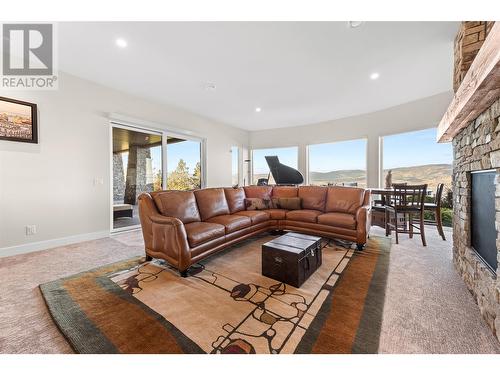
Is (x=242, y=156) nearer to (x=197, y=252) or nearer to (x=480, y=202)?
(x=197, y=252)

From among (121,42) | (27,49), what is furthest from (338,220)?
(27,49)

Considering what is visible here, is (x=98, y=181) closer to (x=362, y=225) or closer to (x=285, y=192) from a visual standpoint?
(x=285, y=192)

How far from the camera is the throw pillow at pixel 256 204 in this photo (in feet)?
12.9

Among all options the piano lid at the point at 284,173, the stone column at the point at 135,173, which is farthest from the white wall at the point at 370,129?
the stone column at the point at 135,173

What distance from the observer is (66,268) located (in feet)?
7.97

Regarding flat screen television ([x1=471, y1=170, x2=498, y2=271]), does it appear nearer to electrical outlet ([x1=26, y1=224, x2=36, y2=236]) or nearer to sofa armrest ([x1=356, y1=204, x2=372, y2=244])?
sofa armrest ([x1=356, y1=204, x2=372, y2=244])

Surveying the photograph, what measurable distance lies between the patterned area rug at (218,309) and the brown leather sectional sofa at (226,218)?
0.97 ft

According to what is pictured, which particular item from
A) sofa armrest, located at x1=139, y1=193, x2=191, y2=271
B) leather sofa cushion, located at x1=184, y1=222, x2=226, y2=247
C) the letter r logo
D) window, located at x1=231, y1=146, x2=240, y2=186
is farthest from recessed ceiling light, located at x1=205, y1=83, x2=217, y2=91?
window, located at x1=231, y1=146, x2=240, y2=186

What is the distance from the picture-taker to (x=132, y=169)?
14.2 feet

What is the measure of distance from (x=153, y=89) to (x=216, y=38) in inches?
81.4

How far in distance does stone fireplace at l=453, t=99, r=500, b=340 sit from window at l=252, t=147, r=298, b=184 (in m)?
4.68

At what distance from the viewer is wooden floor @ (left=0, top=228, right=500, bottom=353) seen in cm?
129

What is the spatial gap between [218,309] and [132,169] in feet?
12.5

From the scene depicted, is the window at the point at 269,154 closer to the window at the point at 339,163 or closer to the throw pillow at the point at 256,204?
the window at the point at 339,163
